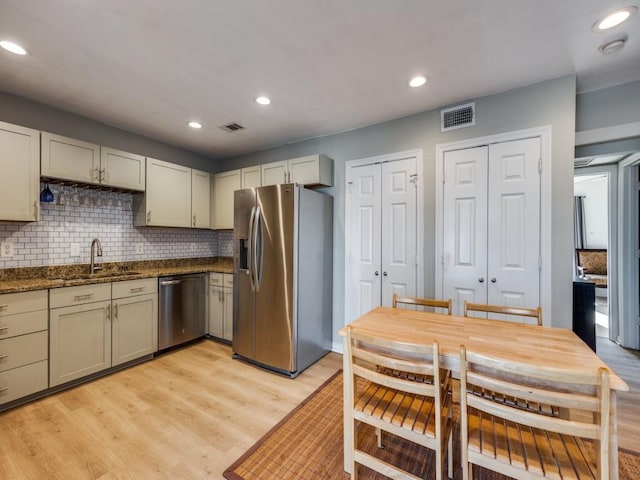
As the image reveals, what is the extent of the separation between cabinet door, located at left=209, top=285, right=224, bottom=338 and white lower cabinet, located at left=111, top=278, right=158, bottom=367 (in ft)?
2.22

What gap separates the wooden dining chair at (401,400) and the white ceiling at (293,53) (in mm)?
1861

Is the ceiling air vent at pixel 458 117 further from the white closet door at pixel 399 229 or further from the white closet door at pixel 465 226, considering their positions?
the white closet door at pixel 399 229

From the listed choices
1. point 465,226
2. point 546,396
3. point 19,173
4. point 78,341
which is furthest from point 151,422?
point 465,226

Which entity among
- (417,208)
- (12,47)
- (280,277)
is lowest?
(280,277)

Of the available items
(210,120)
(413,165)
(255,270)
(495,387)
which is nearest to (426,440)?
(495,387)

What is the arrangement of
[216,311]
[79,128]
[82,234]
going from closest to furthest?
[79,128]
[82,234]
[216,311]

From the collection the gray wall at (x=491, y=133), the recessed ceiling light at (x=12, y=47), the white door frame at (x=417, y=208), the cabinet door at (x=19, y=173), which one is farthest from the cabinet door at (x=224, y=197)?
the recessed ceiling light at (x=12, y=47)

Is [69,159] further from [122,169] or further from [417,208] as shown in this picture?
[417,208]

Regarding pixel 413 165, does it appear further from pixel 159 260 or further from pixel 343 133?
pixel 159 260

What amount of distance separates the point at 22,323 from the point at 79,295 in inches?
15.6

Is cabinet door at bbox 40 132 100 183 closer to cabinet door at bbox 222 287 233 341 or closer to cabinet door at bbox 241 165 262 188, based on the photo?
cabinet door at bbox 241 165 262 188

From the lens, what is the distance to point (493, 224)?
8.26 ft

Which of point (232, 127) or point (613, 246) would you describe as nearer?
point (232, 127)

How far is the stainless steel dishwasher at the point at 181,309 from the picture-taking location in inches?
126
